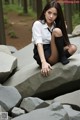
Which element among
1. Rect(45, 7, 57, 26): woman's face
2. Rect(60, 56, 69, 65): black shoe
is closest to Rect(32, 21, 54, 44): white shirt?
Rect(45, 7, 57, 26): woman's face

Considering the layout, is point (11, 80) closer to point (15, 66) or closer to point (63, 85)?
point (15, 66)

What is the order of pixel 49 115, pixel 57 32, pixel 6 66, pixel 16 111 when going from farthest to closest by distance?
pixel 6 66 < pixel 57 32 < pixel 16 111 < pixel 49 115

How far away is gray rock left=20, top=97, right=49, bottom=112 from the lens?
4570 millimetres

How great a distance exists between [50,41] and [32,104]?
1.18 m

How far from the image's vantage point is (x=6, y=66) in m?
5.93

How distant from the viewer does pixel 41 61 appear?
5305 millimetres

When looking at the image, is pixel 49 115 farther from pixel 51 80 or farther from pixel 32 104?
pixel 51 80

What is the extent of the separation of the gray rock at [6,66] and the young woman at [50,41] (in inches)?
22.9

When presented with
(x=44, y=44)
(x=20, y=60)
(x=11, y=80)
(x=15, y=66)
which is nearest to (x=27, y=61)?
(x=20, y=60)

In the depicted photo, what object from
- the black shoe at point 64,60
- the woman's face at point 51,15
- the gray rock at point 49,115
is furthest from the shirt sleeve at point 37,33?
the gray rock at point 49,115

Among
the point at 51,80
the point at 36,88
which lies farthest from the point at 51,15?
the point at 36,88

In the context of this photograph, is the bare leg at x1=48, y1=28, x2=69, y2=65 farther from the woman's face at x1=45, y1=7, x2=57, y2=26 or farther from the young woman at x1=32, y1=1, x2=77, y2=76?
the woman's face at x1=45, y1=7, x2=57, y2=26

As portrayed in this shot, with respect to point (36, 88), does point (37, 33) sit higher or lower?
higher

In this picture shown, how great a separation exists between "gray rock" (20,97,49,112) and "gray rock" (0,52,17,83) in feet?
3.52
